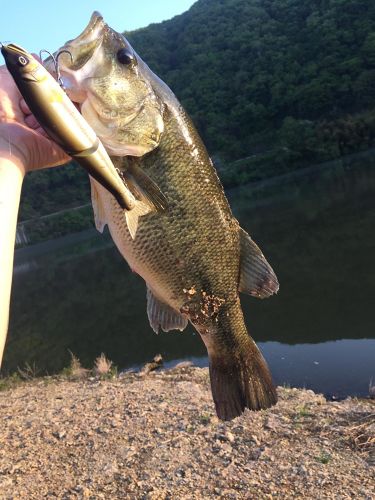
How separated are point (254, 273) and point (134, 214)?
936 millimetres

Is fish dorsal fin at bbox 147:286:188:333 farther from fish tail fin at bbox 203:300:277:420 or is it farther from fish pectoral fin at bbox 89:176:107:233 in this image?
fish pectoral fin at bbox 89:176:107:233

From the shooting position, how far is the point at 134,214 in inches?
82.4

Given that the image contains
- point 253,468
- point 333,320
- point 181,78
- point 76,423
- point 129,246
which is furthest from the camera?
point 181,78

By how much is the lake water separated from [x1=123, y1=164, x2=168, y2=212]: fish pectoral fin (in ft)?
22.3

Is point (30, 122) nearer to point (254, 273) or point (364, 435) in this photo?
point (254, 273)

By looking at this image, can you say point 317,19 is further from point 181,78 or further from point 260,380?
point 260,380

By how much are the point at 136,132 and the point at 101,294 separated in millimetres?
22308

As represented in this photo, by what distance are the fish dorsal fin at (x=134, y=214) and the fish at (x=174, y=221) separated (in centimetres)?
15

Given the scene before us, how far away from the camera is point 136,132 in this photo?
88.8 inches

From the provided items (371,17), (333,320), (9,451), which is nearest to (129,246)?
(9,451)

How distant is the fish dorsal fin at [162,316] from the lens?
8.57 feet

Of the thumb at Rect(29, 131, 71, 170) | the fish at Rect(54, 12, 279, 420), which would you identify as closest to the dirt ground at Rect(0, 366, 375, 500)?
the fish at Rect(54, 12, 279, 420)

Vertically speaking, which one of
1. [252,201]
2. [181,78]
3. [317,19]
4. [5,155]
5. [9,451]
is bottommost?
[9,451]

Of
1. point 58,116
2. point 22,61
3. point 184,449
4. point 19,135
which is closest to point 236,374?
point 19,135
